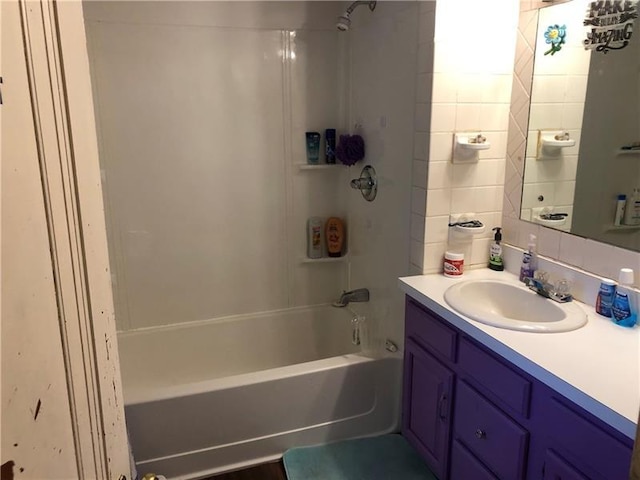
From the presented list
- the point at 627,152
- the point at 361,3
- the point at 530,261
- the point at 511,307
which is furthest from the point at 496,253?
the point at 361,3

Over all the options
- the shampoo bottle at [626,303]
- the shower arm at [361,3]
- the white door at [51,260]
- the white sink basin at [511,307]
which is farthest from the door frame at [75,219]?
the shower arm at [361,3]

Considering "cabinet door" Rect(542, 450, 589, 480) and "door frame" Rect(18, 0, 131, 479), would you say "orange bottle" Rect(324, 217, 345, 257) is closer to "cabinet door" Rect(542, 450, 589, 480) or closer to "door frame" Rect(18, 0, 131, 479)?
"cabinet door" Rect(542, 450, 589, 480)

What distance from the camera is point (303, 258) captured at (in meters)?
2.82

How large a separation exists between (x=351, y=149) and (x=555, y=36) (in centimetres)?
101

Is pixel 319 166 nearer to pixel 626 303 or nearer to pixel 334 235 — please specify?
pixel 334 235

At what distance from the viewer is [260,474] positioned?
6.91ft

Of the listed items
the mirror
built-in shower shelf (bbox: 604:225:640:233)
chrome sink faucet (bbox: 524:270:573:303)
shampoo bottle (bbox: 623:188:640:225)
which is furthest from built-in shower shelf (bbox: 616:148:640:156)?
chrome sink faucet (bbox: 524:270:573:303)

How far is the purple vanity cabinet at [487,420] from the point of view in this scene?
3.90 feet

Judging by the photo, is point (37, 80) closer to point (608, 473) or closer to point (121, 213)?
point (608, 473)

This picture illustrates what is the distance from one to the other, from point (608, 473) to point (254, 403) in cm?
137

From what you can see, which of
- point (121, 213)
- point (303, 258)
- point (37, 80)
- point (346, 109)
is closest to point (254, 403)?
point (303, 258)

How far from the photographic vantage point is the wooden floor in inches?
82.1

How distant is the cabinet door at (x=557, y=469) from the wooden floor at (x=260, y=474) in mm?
1131

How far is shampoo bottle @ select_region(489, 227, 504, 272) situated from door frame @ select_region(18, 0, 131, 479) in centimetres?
166
